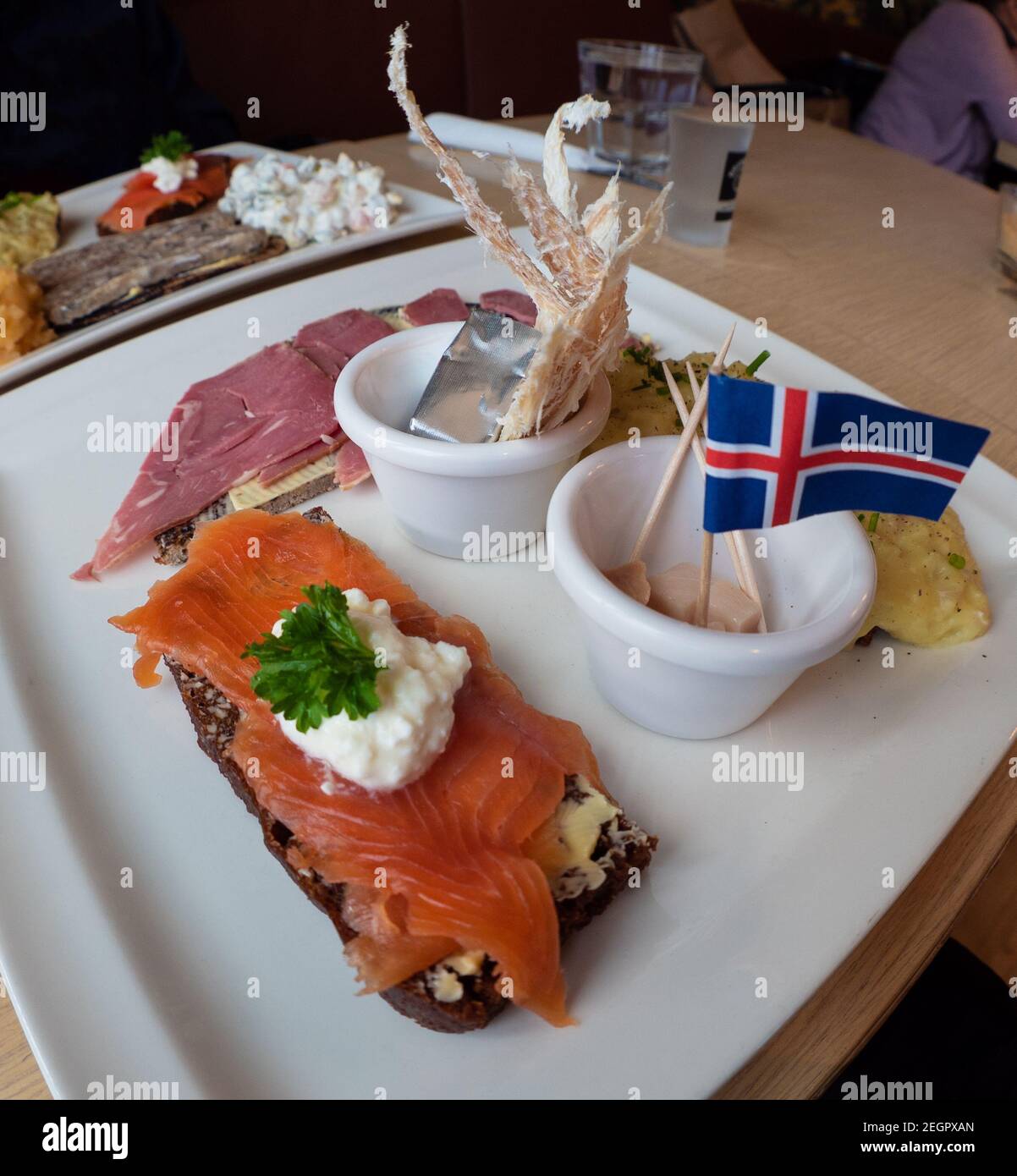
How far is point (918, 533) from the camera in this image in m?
1.41

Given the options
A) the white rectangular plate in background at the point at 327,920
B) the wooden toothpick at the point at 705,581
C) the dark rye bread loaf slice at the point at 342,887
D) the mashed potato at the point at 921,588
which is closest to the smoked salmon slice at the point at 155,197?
the white rectangular plate in background at the point at 327,920

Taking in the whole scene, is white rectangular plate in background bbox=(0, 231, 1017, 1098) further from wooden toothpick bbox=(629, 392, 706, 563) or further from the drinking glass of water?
the drinking glass of water

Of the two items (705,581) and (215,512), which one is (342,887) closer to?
(705,581)

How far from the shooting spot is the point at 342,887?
1046mm

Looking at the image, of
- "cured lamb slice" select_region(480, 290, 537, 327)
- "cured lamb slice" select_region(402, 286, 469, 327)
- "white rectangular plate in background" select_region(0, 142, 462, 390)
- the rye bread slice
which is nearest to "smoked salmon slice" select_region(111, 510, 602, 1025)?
the rye bread slice

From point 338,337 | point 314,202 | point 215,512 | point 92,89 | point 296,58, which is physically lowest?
point 215,512

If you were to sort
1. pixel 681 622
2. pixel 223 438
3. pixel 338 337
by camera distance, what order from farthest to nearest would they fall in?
pixel 338 337, pixel 223 438, pixel 681 622

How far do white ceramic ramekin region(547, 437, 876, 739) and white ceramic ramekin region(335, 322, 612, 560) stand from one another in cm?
12

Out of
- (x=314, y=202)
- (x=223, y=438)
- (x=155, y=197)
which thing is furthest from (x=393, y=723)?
(x=155, y=197)

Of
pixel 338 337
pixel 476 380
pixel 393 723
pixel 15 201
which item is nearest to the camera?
pixel 393 723

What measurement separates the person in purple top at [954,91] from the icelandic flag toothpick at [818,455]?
4.61 meters

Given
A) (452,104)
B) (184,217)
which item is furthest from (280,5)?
(184,217)

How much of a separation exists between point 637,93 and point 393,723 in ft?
8.93

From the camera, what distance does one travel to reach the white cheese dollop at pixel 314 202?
2.45 m
